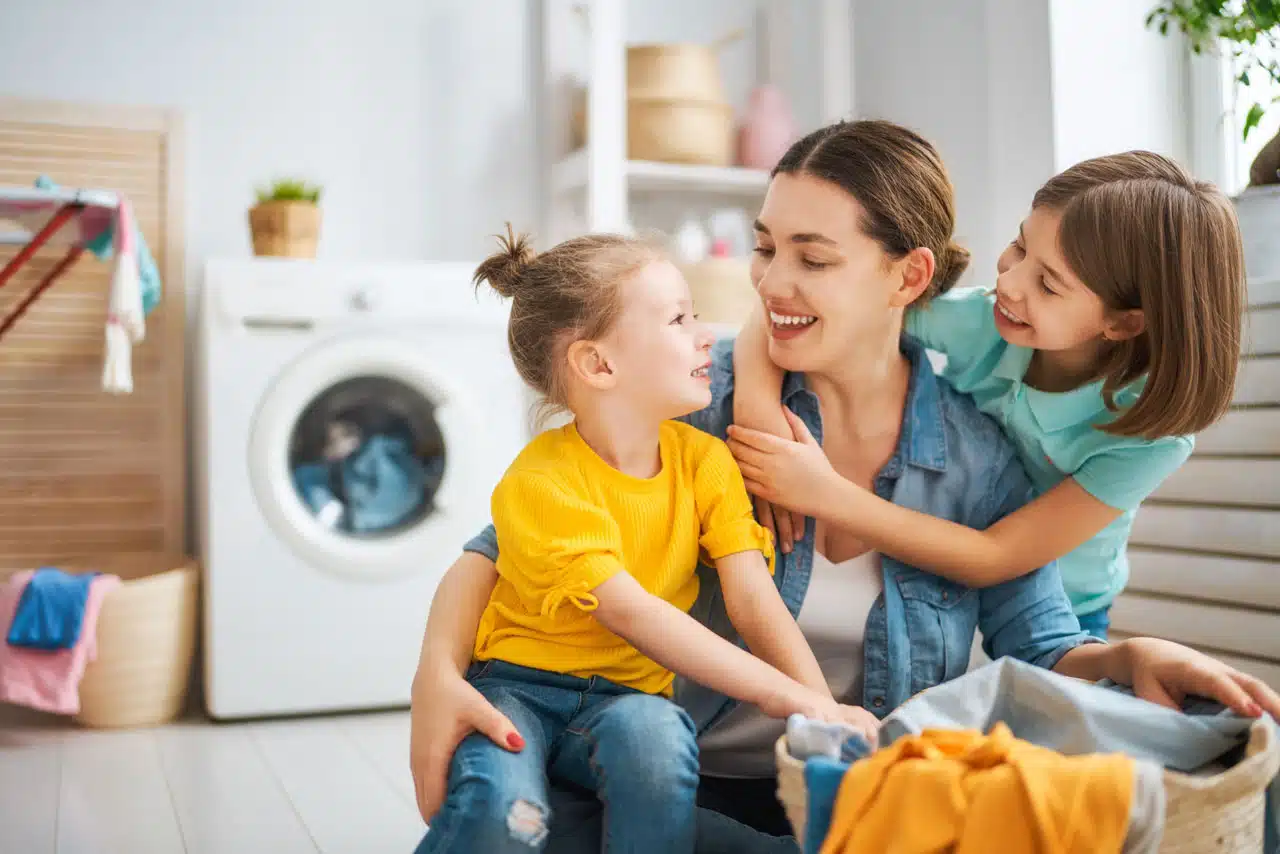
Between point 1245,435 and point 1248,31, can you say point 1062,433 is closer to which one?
point 1245,435

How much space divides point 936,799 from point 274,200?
2482 mm

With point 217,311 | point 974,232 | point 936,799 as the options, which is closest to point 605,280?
point 936,799

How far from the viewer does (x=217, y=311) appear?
8.98ft

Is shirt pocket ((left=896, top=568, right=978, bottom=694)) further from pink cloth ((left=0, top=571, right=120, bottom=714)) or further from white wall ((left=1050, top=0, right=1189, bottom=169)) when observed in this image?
pink cloth ((left=0, top=571, right=120, bottom=714))

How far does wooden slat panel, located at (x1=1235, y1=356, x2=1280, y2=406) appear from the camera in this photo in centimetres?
211

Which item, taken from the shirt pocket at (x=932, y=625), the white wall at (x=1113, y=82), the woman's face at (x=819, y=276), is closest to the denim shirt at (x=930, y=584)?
the shirt pocket at (x=932, y=625)

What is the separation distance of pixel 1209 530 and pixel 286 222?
2080mm

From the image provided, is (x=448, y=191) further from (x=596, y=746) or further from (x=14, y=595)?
(x=596, y=746)

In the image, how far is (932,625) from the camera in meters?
1.40

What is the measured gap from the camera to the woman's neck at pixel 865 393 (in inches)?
57.9

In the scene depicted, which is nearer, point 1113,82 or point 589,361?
point 589,361

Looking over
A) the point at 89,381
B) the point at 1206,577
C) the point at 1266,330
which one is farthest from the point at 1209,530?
Result: the point at 89,381

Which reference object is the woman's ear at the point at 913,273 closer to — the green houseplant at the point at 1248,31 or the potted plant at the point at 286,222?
the green houseplant at the point at 1248,31

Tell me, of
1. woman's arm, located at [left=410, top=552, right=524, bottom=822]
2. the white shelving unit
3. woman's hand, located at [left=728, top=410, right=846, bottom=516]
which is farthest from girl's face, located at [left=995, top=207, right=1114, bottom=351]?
the white shelving unit
